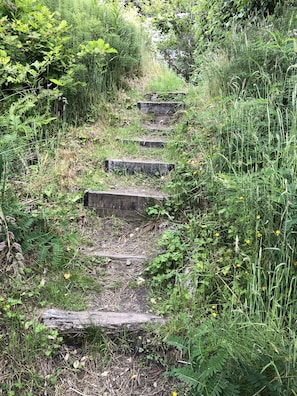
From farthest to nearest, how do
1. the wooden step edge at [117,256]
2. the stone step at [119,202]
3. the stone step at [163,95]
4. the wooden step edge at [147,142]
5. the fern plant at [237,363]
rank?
the stone step at [163,95]
the wooden step edge at [147,142]
the stone step at [119,202]
the wooden step edge at [117,256]
the fern plant at [237,363]

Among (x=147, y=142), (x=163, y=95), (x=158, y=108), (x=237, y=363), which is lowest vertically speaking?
(x=237, y=363)

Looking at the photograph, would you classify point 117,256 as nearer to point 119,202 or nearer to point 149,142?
point 119,202

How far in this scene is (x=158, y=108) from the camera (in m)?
4.64

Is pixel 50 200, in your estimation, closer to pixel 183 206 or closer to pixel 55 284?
pixel 55 284

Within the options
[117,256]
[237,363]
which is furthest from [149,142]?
[237,363]

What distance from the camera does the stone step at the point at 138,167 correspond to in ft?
11.0

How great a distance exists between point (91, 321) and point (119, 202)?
1.24 meters

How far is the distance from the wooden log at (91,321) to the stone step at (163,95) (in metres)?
3.56

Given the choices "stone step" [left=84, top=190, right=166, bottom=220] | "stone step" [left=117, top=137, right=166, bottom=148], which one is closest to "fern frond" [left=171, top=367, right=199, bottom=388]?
"stone step" [left=84, top=190, right=166, bottom=220]

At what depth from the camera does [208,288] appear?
6.35 ft

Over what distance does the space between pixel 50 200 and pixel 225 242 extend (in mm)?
1434

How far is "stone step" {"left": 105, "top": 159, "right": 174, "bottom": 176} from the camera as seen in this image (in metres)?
3.35

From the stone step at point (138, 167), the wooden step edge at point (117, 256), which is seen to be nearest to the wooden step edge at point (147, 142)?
the stone step at point (138, 167)

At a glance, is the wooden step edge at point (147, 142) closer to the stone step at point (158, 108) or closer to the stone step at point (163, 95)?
the stone step at point (158, 108)
